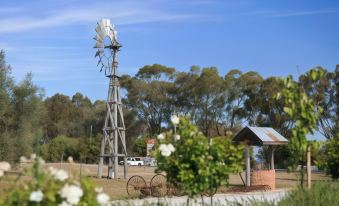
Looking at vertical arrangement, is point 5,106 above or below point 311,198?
above

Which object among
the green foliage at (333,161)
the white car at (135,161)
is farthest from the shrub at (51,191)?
the white car at (135,161)

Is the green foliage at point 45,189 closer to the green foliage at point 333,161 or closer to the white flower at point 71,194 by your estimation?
the white flower at point 71,194

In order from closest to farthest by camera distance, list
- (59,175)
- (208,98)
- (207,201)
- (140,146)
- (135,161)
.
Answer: (59,175)
(207,201)
(208,98)
(140,146)
(135,161)

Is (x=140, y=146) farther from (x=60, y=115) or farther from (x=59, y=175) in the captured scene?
(x=59, y=175)

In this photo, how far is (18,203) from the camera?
15.4 ft

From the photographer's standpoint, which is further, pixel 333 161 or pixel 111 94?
pixel 111 94

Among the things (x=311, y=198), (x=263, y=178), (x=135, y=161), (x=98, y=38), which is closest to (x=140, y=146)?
(x=135, y=161)

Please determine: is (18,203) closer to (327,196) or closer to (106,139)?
(327,196)

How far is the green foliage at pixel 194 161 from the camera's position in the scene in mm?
7234

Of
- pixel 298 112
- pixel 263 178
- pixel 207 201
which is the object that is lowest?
pixel 207 201

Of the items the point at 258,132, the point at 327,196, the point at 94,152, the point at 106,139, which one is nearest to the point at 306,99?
the point at 327,196

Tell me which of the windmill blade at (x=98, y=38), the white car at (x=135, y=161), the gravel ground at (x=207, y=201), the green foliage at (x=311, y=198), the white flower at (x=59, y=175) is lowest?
the gravel ground at (x=207, y=201)

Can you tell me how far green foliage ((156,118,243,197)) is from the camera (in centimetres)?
723

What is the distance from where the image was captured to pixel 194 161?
723 cm
